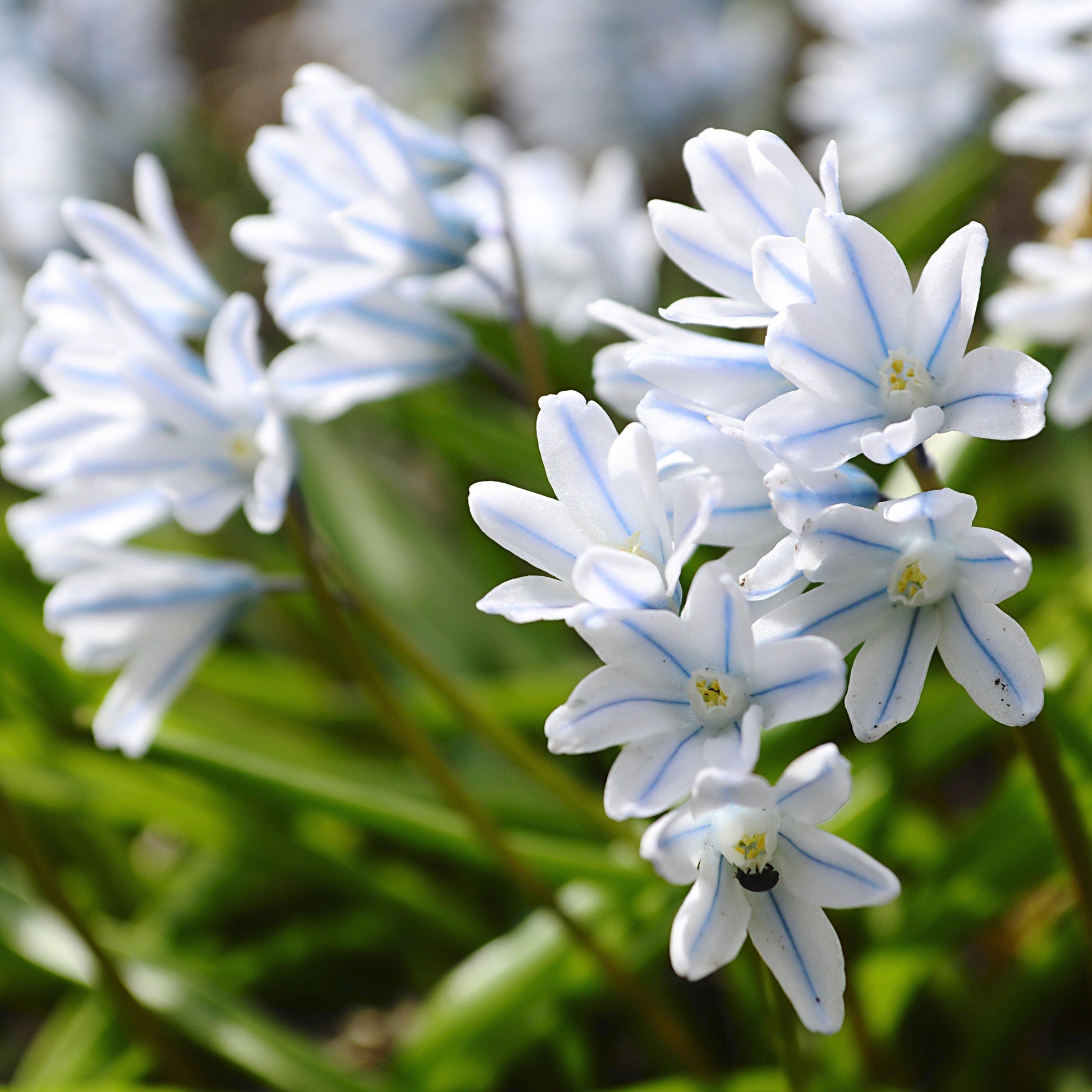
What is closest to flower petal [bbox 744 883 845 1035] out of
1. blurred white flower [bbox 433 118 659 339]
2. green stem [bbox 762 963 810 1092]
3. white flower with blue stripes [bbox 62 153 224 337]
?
green stem [bbox 762 963 810 1092]

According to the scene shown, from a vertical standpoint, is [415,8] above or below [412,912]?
above

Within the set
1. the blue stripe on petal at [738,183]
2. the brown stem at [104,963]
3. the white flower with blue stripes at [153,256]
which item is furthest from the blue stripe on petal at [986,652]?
the brown stem at [104,963]

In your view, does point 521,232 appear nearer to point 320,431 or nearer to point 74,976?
point 320,431

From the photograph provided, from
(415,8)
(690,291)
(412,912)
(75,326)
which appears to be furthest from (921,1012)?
(415,8)

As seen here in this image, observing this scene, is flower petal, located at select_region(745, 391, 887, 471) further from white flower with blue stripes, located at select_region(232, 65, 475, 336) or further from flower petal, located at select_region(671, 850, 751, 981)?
white flower with blue stripes, located at select_region(232, 65, 475, 336)

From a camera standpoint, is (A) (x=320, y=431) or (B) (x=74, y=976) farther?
(A) (x=320, y=431)

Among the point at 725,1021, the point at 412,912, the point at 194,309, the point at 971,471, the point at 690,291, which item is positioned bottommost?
the point at 725,1021
